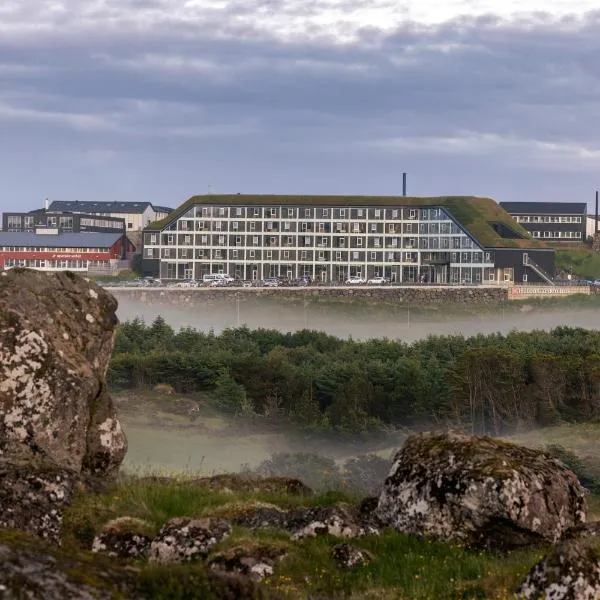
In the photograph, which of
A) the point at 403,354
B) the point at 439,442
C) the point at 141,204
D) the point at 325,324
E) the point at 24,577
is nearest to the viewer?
the point at 24,577

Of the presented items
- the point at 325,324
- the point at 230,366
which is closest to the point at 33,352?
the point at 230,366

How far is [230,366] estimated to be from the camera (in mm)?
51938

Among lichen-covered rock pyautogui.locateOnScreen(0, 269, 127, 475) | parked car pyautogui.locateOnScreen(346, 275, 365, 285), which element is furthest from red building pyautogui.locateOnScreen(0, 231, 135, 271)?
lichen-covered rock pyautogui.locateOnScreen(0, 269, 127, 475)

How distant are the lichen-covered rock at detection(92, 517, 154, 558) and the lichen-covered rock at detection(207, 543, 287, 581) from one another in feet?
3.14

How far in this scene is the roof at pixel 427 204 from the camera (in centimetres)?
14112

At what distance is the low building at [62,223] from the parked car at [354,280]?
36545mm

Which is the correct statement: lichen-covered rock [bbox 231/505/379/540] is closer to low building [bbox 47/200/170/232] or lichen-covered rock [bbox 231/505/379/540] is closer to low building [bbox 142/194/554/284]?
low building [bbox 142/194/554/284]

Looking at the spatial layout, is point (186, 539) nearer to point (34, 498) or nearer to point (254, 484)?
point (34, 498)

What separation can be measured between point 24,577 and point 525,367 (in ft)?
153

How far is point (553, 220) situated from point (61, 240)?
82489mm

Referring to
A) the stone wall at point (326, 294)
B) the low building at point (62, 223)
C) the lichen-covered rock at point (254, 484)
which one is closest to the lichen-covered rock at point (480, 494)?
the lichen-covered rock at point (254, 484)

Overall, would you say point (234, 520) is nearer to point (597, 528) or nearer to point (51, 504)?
point (51, 504)

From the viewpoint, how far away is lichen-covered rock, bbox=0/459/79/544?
9.74 m

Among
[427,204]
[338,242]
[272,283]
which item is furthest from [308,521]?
[427,204]
